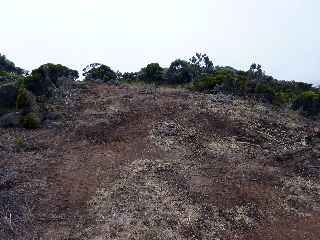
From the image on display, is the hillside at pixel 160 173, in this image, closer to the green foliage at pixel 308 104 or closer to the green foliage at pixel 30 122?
the green foliage at pixel 30 122

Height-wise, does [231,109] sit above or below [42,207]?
above

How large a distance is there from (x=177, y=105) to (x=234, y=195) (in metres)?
11.2

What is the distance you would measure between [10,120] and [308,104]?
19.0 m

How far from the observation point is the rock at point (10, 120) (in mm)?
26845

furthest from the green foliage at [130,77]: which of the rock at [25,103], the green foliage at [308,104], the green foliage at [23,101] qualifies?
the green foliage at [23,101]

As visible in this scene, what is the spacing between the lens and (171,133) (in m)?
26.0

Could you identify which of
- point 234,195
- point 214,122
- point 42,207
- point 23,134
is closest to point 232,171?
point 234,195

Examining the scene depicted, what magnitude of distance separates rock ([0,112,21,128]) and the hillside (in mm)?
921

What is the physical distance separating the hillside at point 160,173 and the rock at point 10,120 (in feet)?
3.02

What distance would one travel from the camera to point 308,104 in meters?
34.5

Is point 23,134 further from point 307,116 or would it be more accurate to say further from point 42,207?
point 307,116

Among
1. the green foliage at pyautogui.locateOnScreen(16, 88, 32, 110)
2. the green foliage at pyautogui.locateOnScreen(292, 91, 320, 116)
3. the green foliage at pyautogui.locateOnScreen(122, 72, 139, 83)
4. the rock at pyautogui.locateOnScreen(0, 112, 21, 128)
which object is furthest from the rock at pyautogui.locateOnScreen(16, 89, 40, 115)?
the green foliage at pyautogui.locateOnScreen(292, 91, 320, 116)

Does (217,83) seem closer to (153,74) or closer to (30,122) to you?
(153,74)

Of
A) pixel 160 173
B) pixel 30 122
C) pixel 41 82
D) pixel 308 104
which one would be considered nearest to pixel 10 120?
pixel 30 122
